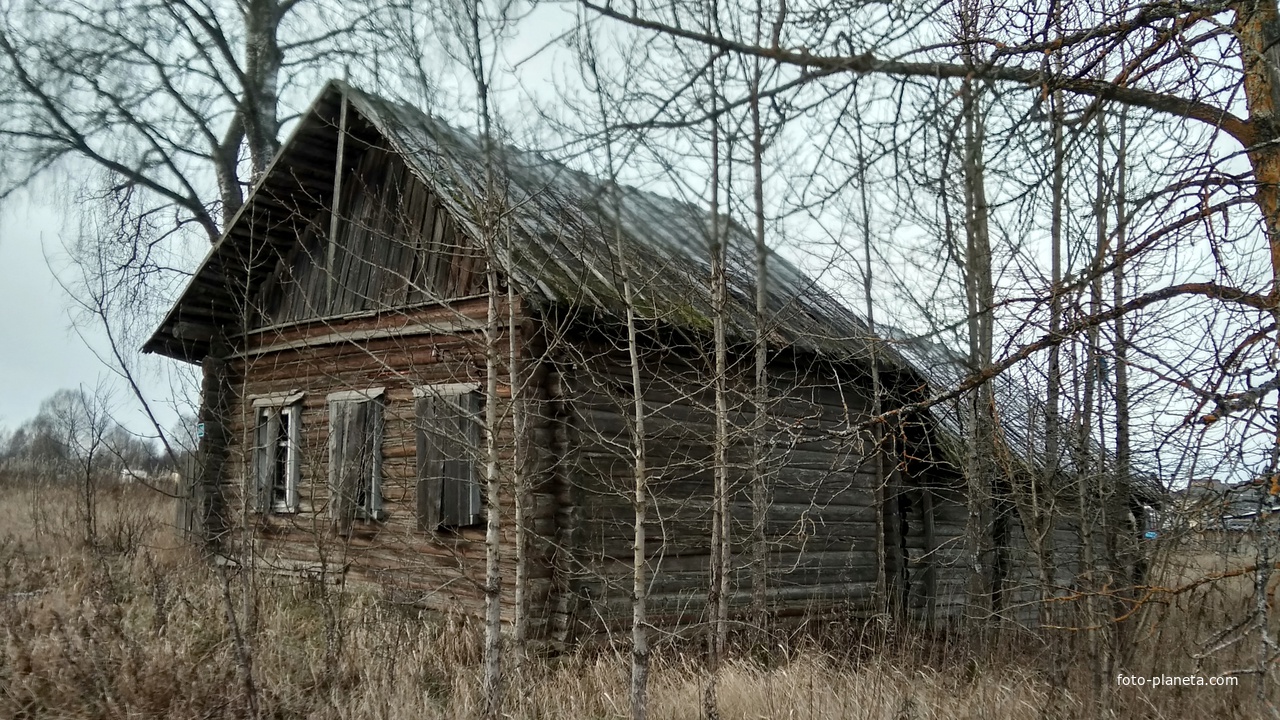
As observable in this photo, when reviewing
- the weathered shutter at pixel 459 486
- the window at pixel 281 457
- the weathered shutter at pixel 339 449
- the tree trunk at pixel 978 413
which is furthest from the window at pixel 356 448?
the tree trunk at pixel 978 413

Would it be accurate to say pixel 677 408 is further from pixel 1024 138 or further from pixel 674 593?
pixel 1024 138

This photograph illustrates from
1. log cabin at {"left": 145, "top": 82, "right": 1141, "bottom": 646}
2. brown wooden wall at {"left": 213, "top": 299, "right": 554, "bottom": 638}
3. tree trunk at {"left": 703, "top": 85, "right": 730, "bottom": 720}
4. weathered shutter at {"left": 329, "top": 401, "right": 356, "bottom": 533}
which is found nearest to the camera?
tree trunk at {"left": 703, "top": 85, "right": 730, "bottom": 720}

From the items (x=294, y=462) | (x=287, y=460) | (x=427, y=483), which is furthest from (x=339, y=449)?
(x=427, y=483)

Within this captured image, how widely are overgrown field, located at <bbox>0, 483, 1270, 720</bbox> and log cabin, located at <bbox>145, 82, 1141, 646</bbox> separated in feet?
1.99

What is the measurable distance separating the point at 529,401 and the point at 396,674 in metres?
2.10

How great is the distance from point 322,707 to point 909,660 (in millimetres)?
4170

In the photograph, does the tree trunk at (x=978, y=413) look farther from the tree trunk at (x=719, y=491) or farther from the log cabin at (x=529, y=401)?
the tree trunk at (x=719, y=491)

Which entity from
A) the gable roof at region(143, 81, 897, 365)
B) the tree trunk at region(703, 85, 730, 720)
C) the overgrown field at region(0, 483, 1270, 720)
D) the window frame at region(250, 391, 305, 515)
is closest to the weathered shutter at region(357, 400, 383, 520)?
the window frame at region(250, 391, 305, 515)

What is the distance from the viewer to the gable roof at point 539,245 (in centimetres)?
692

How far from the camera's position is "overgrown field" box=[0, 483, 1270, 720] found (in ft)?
18.9

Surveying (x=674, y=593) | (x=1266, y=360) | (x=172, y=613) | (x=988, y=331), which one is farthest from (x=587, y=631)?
(x=1266, y=360)

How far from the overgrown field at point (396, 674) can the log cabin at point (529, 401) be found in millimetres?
606

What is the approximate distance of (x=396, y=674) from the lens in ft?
20.5

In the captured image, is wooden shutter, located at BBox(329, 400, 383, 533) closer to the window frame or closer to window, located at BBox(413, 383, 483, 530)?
the window frame
